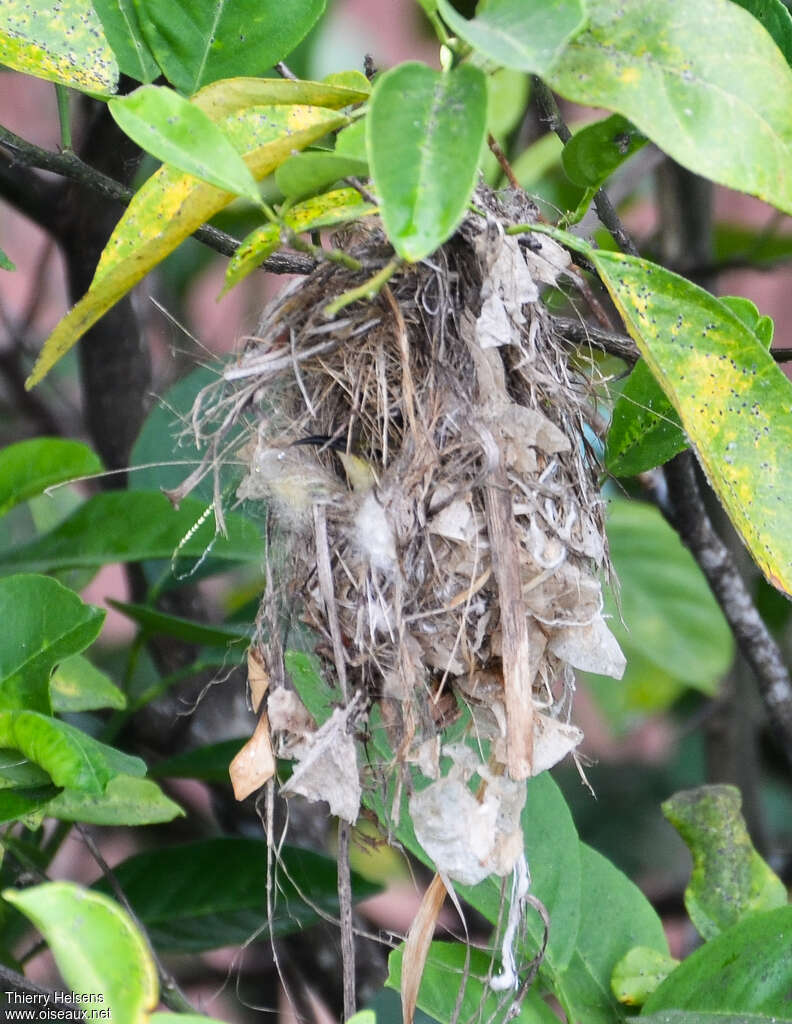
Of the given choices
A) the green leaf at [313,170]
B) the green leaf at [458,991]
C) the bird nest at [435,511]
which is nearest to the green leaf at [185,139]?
the green leaf at [313,170]

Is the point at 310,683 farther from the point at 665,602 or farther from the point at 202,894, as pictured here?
the point at 665,602

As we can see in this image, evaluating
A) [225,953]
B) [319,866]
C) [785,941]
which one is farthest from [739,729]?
[225,953]

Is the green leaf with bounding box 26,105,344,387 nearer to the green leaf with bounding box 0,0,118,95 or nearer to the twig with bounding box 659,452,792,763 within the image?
the green leaf with bounding box 0,0,118,95

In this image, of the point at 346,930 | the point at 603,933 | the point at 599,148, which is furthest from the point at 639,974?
the point at 599,148

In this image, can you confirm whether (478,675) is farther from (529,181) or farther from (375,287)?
(529,181)

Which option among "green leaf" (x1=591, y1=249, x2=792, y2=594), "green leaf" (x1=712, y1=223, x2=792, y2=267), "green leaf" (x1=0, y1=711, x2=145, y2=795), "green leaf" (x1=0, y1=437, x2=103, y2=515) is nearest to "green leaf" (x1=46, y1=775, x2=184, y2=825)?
"green leaf" (x1=0, y1=711, x2=145, y2=795)
